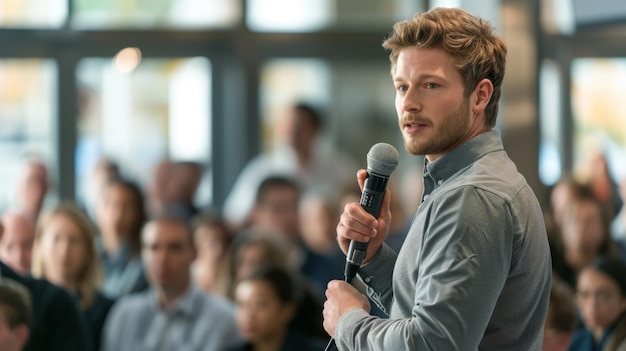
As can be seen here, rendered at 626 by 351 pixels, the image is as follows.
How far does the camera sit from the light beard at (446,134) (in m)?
1.90

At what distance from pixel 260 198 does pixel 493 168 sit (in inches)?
180

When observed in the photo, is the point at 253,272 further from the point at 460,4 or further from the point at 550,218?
the point at 460,4

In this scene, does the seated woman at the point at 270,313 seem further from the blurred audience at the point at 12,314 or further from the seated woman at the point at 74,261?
the blurred audience at the point at 12,314

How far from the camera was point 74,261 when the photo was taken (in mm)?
4871

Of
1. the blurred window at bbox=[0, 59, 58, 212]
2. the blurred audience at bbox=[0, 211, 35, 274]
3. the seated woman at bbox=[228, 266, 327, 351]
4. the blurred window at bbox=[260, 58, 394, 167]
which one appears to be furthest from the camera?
the blurred window at bbox=[260, 58, 394, 167]

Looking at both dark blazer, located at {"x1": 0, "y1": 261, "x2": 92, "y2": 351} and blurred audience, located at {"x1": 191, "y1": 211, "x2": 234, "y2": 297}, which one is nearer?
dark blazer, located at {"x1": 0, "y1": 261, "x2": 92, "y2": 351}

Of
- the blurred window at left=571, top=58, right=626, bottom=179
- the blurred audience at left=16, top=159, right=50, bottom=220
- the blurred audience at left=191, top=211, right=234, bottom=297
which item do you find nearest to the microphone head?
the blurred audience at left=191, top=211, right=234, bottom=297

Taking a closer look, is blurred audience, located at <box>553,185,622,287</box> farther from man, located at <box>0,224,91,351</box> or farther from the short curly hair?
the short curly hair

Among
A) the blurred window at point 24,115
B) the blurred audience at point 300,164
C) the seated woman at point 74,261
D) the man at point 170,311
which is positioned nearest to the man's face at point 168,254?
the man at point 170,311

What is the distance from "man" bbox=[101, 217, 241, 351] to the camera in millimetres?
4738

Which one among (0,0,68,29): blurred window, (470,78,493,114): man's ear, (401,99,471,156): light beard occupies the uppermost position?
(0,0,68,29): blurred window

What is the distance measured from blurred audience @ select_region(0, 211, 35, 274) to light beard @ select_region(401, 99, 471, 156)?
10.5ft

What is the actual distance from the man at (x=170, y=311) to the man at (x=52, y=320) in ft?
3.98

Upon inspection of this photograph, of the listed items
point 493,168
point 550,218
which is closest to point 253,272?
point 550,218
